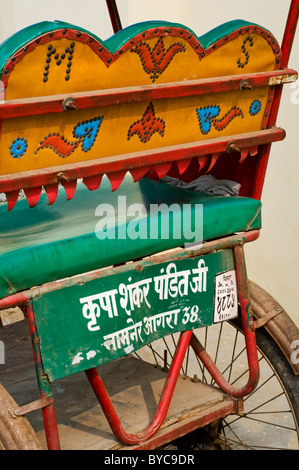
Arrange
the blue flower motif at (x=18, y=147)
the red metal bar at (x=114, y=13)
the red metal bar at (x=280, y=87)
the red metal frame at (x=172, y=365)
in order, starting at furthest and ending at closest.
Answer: the red metal bar at (x=114, y=13) < the red metal bar at (x=280, y=87) < the red metal frame at (x=172, y=365) < the blue flower motif at (x=18, y=147)

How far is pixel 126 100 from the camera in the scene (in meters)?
2.15

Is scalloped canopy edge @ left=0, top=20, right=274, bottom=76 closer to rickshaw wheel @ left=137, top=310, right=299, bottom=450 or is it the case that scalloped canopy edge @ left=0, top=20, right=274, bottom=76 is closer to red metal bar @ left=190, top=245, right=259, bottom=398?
red metal bar @ left=190, top=245, right=259, bottom=398

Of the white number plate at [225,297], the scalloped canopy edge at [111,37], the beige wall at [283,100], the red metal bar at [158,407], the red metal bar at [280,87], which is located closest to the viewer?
the scalloped canopy edge at [111,37]

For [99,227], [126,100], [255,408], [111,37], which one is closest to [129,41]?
[111,37]

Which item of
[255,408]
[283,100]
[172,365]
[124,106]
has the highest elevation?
[124,106]

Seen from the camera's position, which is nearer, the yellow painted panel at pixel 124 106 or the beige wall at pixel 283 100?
the yellow painted panel at pixel 124 106

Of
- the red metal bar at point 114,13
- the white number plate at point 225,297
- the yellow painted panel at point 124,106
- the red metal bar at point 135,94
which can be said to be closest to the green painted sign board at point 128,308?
the white number plate at point 225,297

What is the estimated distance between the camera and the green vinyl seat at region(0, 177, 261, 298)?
7.11 ft

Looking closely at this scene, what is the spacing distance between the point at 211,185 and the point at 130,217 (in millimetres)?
462

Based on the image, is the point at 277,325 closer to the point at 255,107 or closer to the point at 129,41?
the point at 255,107

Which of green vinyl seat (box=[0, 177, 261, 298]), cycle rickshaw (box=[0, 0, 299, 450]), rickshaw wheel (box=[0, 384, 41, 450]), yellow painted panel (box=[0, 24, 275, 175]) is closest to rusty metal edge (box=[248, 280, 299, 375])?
cycle rickshaw (box=[0, 0, 299, 450])

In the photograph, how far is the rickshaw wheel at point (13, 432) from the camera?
6.82ft

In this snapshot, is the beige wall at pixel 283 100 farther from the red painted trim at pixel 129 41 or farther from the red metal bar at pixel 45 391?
the red metal bar at pixel 45 391

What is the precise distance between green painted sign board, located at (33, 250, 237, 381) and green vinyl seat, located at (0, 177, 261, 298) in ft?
0.21
